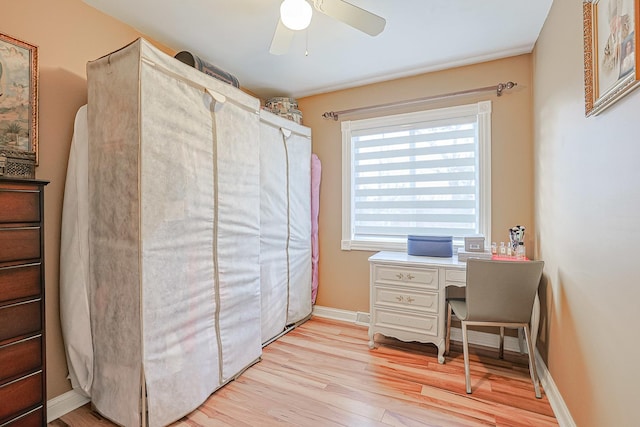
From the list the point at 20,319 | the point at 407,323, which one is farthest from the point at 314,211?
the point at 20,319

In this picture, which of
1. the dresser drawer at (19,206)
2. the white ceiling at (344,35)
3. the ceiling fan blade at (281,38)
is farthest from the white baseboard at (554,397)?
the dresser drawer at (19,206)

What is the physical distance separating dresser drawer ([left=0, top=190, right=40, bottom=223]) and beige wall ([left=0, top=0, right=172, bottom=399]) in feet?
1.35

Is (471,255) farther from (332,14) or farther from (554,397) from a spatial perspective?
(332,14)

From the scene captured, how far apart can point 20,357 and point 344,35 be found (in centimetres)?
263

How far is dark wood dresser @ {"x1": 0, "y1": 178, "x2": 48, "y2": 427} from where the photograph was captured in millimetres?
1248

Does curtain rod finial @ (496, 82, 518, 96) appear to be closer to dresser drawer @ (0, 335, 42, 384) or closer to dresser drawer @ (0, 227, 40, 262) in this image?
dresser drawer @ (0, 227, 40, 262)

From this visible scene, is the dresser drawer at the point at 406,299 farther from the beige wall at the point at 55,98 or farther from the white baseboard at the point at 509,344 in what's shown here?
the beige wall at the point at 55,98

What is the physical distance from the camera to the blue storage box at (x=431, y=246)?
2.55 meters

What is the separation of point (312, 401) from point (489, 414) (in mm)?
1060

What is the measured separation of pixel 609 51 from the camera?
1154mm

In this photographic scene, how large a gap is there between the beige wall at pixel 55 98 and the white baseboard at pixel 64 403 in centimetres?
3

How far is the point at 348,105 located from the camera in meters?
3.14

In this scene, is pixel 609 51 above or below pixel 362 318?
above

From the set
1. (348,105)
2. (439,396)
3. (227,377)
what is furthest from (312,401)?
(348,105)
